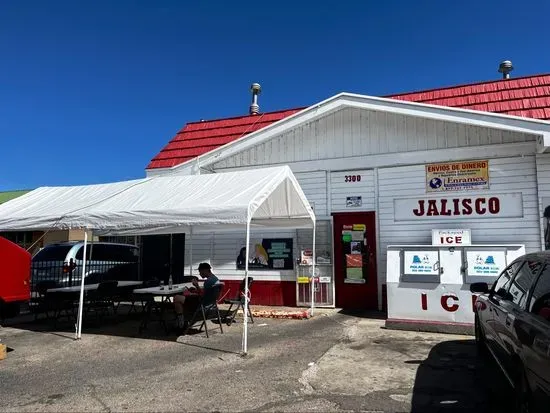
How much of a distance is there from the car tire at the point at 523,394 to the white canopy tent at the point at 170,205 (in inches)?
143

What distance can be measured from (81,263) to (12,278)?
17.2 feet

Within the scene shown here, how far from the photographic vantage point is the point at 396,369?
600 cm

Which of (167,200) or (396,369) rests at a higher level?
(167,200)

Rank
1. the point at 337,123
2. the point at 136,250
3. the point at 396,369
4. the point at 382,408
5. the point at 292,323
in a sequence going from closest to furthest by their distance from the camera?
1. the point at 382,408
2. the point at 396,369
3. the point at 292,323
4. the point at 337,123
5. the point at 136,250

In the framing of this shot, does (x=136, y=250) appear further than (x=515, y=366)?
Yes

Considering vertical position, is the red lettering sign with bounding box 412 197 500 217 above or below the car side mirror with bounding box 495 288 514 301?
above

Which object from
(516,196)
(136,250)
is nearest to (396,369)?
(516,196)

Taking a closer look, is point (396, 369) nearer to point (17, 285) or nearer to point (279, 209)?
point (279, 209)

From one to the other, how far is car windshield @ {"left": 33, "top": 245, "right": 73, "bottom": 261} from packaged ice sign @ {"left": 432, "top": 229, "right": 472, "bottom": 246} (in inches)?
369

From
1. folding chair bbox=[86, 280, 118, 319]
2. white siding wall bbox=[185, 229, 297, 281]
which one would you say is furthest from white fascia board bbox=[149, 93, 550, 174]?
folding chair bbox=[86, 280, 118, 319]

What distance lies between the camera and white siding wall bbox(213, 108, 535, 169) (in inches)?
407

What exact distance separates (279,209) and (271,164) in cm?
288

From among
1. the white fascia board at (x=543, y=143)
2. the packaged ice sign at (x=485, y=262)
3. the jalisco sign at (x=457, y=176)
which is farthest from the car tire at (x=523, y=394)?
the jalisco sign at (x=457, y=176)

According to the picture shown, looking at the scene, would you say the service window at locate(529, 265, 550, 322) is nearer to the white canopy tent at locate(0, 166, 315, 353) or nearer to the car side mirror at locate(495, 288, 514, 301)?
the car side mirror at locate(495, 288, 514, 301)
